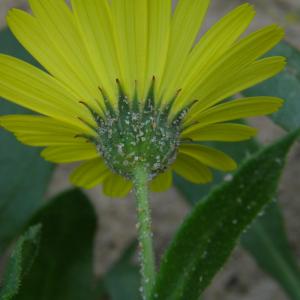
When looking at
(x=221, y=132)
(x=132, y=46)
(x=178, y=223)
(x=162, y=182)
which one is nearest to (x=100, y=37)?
(x=132, y=46)

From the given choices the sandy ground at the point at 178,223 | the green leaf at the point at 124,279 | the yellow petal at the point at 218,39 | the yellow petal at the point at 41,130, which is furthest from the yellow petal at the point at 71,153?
the sandy ground at the point at 178,223

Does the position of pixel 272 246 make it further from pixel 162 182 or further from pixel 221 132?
pixel 221 132

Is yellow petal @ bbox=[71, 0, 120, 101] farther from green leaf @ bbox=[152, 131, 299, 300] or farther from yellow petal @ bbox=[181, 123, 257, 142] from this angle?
green leaf @ bbox=[152, 131, 299, 300]

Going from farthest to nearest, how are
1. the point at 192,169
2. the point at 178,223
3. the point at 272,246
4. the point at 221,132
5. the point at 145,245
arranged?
1. the point at 178,223
2. the point at 272,246
3. the point at 192,169
4. the point at 221,132
5. the point at 145,245

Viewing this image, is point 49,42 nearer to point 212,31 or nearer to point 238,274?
point 212,31

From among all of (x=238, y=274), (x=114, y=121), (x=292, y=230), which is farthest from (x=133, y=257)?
(x=114, y=121)

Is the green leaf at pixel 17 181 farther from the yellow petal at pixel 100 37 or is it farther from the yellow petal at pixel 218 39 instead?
the yellow petal at pixel 218 39
